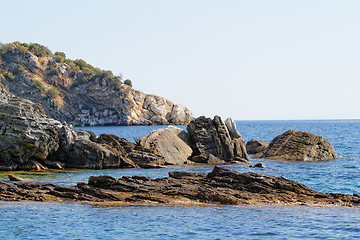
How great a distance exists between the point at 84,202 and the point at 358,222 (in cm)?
1184

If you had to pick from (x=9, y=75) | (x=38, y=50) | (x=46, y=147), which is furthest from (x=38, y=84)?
(x=46, y=147)

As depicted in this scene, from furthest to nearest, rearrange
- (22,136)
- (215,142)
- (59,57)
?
(59,57) → (215,142) → (22,136)

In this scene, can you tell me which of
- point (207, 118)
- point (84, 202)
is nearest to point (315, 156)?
point (207, 118)

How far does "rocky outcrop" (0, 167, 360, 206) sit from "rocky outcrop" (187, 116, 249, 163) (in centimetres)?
1978

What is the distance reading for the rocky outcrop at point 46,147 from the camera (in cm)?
3047

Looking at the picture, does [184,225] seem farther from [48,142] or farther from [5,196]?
[48,142]

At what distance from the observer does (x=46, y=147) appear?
31.5 m

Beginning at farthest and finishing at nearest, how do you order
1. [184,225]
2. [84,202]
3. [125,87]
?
[125,87], [84,202], [184,225]

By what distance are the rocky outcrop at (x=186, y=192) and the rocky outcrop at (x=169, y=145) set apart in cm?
1718

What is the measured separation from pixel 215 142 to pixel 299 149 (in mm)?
9563

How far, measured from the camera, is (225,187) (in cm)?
2062

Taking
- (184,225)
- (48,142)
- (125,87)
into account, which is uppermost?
(125,87)

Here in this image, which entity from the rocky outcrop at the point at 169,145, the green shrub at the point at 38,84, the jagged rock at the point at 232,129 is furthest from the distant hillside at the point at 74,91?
the jagged rock at the point at 232,129

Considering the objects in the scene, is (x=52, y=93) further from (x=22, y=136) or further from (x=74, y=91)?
(x=22, y=136)
